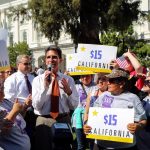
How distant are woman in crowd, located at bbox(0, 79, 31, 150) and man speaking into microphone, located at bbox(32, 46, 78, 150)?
2.22 feet

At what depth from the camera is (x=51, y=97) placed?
6059mm

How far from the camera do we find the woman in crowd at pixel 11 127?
486cm

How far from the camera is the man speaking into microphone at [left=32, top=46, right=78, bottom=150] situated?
598 centimetres

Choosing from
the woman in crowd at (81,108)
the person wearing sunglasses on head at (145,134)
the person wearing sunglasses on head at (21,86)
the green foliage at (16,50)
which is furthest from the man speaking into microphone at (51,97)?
the green foliage at (16,50)

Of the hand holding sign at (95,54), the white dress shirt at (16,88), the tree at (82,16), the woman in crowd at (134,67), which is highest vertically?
the tree at (82,16)

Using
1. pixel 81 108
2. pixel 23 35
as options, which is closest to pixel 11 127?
pixel 81 108

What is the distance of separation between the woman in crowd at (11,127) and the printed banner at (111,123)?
2.64ft

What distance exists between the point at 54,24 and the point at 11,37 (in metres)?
53.3

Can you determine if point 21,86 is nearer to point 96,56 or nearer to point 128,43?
point 96,56

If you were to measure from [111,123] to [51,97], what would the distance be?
92cm

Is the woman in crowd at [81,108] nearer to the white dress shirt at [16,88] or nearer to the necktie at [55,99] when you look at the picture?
the white dress shirt at [16,88]

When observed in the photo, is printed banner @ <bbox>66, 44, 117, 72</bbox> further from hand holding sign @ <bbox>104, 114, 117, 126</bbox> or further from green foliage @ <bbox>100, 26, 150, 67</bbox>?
green foliage @ <bbox>100, 26, 150, 67</bbox>

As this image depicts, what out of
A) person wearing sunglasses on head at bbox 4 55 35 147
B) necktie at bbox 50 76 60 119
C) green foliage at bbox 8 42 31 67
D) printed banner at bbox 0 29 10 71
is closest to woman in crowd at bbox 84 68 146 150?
necktie at bbox 50 76 60 119

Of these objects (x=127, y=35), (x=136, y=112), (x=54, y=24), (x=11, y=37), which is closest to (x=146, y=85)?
(x=136, y=112)
